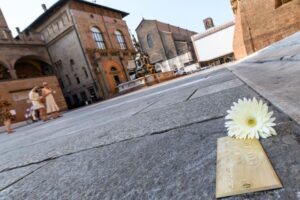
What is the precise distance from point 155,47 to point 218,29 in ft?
39.9

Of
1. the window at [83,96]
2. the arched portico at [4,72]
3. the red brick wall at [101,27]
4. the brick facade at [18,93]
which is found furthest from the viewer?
the window at [83,96]

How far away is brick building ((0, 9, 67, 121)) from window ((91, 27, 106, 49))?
581 cm

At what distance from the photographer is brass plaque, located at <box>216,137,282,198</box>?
1.69 feet

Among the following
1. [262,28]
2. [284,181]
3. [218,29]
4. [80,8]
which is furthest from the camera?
[218,29]

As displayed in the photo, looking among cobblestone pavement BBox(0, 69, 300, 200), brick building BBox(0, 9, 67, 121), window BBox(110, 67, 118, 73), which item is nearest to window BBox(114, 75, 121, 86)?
window BBox(110, 67, 118, 73)

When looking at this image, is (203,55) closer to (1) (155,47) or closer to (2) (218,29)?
(2) (218,29)

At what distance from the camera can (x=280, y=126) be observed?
0.79 metres

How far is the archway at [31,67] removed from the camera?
2594 cm

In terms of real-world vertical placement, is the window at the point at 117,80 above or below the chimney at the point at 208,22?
below

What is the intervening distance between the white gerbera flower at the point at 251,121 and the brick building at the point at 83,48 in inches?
938

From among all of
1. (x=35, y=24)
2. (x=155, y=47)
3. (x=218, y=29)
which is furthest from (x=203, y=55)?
(x=35, y=24)

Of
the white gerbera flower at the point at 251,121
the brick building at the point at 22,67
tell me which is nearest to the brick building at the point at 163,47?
the brick building at the point at 22,67

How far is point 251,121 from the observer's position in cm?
79

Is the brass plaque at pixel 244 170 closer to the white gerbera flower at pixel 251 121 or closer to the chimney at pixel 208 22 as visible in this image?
the white gerbera flower at pixel 251 121
